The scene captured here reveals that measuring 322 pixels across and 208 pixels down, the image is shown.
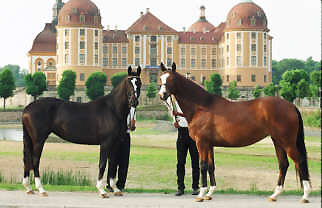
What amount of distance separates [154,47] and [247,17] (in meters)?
15.6

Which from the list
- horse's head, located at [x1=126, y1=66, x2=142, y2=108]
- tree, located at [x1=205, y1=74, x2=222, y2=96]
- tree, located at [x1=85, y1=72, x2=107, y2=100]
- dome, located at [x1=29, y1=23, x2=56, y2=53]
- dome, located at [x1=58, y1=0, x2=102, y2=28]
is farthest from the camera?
dome, located at [x1=29, y1=23, x2=56, y2=53]

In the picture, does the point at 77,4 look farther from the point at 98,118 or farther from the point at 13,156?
the point at 98,118

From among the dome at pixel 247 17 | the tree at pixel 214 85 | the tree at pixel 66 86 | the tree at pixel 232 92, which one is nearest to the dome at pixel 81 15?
the tree at pixel 66 86

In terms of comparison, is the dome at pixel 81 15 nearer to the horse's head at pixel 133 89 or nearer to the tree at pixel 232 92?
the tree at pixel 232 92

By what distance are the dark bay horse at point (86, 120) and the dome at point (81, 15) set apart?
226 ft

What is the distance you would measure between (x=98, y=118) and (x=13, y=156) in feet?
38.1

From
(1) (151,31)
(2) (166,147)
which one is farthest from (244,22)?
(2) (166,147)

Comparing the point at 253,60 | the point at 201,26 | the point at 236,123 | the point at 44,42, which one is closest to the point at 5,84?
the point at 44,42

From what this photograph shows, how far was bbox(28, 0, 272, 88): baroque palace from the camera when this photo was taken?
251 ft

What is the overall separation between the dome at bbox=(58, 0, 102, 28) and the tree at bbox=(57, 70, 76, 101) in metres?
15.0

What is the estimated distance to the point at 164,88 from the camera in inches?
317

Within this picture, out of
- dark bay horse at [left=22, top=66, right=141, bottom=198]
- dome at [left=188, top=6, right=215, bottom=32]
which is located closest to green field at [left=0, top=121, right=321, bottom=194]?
dark bay horse at [left=22, top=66, right=141, bottom=198]

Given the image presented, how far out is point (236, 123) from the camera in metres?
7.88

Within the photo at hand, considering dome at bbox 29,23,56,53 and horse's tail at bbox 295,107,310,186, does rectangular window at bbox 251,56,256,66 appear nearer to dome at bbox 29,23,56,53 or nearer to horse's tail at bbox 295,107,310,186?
dome at bbox 29,23,56,53
